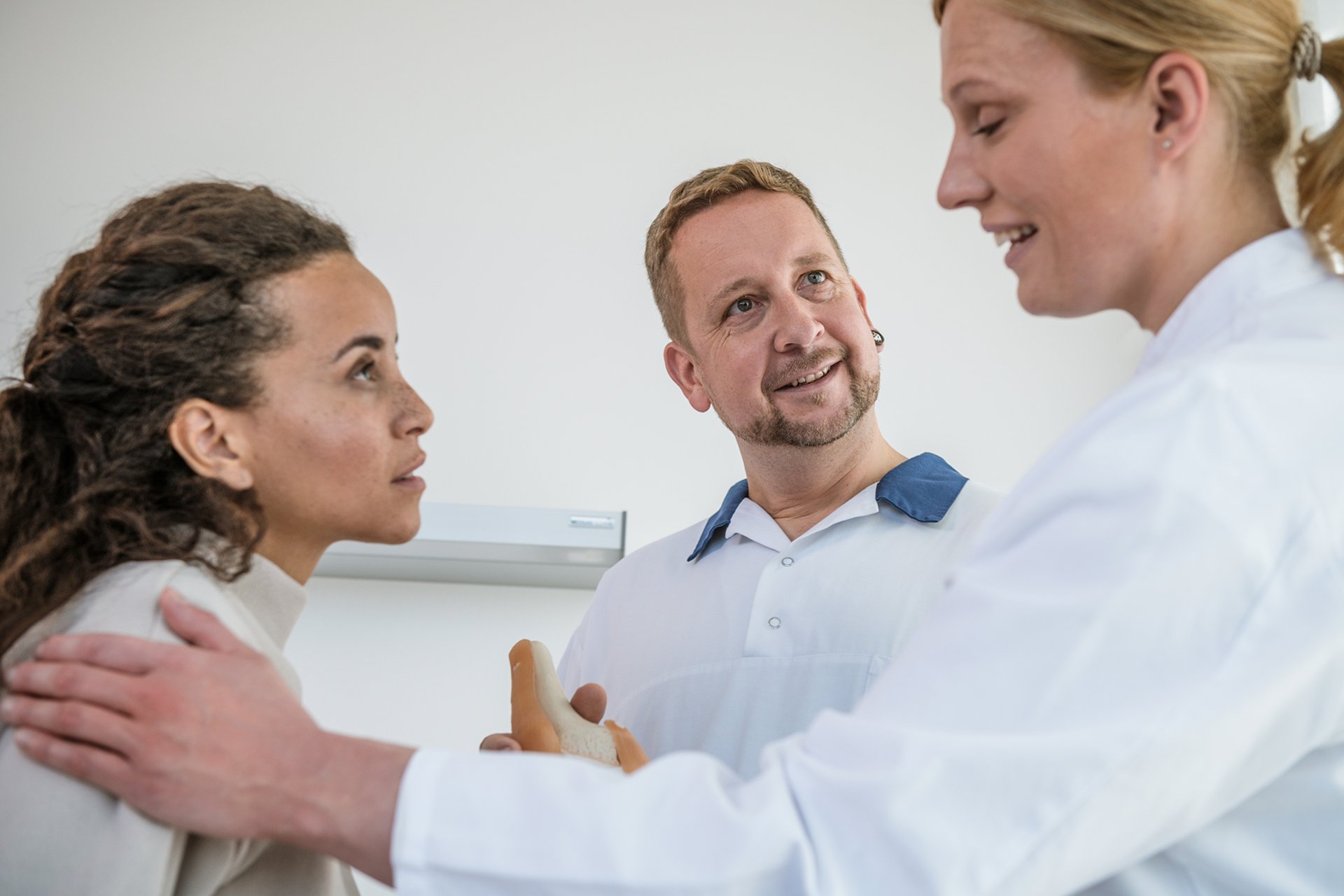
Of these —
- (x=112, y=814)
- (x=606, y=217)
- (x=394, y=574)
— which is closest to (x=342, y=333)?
(x=112, y=814)

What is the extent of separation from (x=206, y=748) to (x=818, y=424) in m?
0.92

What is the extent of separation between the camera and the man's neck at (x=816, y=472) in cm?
153

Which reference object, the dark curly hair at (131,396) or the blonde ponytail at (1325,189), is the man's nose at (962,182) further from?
the dark curly hair at (131,396)

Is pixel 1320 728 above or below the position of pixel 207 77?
below

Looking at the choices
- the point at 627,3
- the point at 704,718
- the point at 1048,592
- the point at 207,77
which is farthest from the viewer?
the point at 627,3

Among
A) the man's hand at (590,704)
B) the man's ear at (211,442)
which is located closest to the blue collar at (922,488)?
the man's hand at (590,704)

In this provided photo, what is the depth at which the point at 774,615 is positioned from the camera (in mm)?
1410

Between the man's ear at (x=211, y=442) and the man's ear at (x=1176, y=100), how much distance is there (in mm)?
752

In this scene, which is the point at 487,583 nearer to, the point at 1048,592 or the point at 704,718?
the point at 704,718

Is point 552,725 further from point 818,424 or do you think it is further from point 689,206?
point 689,206

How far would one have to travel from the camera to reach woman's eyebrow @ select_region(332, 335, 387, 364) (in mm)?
1062

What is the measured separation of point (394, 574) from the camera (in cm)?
242

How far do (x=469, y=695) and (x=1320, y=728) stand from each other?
194cm

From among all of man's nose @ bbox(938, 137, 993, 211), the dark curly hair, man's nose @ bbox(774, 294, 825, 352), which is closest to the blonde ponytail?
man's nose @ bbox(938, 137, 993, 211)
